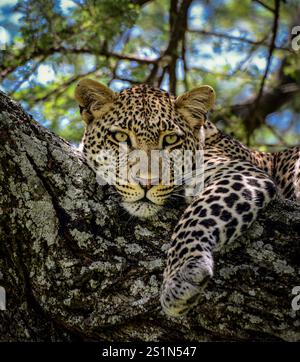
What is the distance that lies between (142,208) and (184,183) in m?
0.78

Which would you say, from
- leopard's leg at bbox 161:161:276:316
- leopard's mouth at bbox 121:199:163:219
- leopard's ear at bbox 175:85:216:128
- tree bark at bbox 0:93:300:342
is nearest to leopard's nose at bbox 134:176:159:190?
leopard's mouth at bbox 121:199:163:219

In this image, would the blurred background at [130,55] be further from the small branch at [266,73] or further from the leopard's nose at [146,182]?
the leopard's nose at [146,182]

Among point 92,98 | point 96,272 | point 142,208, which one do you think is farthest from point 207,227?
point 92,98

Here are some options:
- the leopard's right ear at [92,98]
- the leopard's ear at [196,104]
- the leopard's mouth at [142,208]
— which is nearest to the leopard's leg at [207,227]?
the leopard's mouth at [142,208]

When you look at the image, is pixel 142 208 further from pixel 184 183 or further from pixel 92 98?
pixel 92 98

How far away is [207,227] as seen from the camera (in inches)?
214

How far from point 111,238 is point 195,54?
6.47m

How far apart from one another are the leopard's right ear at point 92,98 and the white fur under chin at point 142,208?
57.1 inches

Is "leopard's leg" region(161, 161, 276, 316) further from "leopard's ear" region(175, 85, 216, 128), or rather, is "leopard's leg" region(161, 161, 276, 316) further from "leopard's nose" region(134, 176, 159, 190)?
"leopard's ear" region(175, 85, 216, 128)

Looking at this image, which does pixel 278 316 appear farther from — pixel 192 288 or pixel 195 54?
pixel 195 54

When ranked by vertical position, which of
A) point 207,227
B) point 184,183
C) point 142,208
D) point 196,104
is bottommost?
point 207,227

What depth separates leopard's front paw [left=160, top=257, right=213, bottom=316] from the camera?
4.75 meters

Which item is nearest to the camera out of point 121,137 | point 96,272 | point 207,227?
point 96,272

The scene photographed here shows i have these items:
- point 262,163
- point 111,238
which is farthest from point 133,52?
point 111,238
